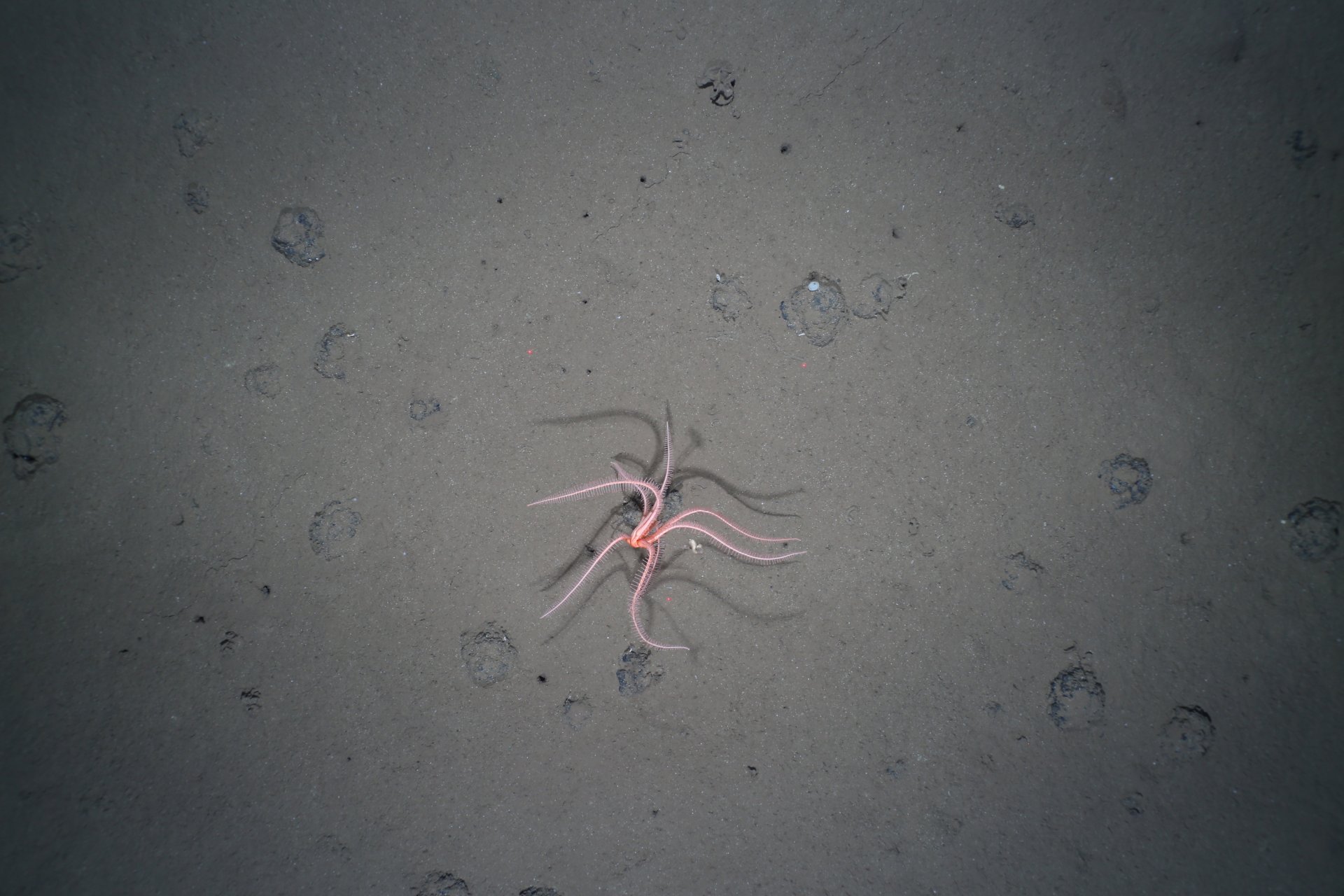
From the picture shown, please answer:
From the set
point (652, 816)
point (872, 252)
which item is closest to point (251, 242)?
point (872, 252)

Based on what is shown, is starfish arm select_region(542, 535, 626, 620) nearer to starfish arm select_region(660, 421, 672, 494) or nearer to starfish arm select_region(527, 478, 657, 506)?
starfish arm select_region(527, 478, 657, 506)

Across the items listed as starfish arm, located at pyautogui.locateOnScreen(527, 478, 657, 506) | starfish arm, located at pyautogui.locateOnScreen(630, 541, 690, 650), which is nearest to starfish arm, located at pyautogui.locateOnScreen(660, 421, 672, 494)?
starfish arm, located at pyautogui.locateOnScreen(527, 478, 657, 506)

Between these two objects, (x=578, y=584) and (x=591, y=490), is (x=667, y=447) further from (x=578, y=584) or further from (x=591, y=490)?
(x=578, y=584)

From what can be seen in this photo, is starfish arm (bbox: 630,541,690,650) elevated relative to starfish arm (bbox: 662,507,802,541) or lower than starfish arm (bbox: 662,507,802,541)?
lower

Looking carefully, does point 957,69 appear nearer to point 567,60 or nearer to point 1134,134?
point 1134,134

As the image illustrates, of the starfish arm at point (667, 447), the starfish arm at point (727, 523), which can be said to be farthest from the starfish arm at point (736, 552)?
the starfish arm at point (667, 447)
